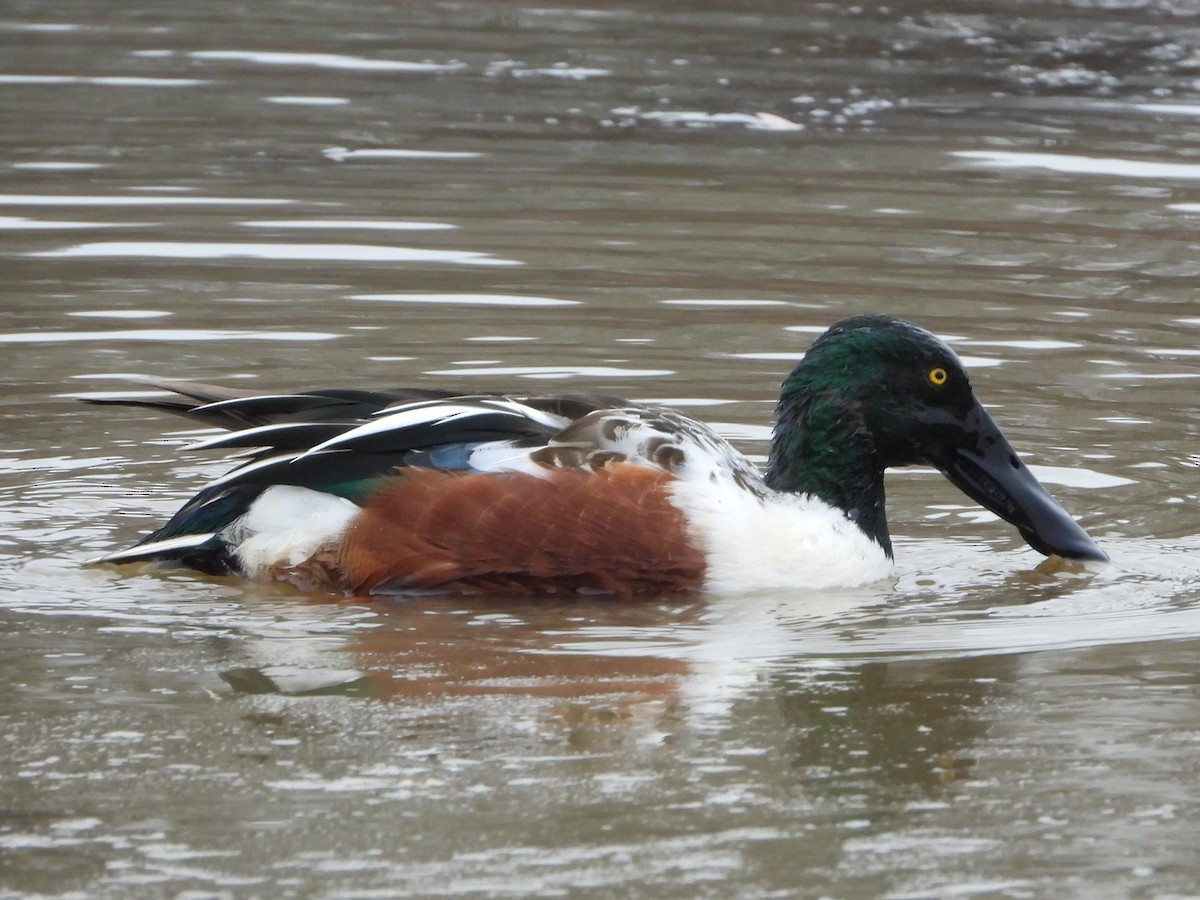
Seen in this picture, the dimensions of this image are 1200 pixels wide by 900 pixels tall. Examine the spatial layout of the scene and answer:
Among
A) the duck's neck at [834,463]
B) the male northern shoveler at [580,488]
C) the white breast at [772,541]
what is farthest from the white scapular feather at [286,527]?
the duck's neck at [834,463]

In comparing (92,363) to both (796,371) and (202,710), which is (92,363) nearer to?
(796,371)

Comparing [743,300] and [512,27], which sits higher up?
[512,27]

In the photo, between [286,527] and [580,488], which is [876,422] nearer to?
[580,488]

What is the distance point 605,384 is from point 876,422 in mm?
2104

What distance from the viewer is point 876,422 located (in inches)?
247

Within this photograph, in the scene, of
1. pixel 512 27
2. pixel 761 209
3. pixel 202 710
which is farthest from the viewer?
pixel 512 27

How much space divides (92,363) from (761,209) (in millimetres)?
3971

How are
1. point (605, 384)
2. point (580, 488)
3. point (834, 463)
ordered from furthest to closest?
point (605, 384), point (834, 463), point (580, 488)

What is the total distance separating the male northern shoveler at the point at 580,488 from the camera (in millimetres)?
5832

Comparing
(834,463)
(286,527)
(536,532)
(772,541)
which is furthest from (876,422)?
(286,527)

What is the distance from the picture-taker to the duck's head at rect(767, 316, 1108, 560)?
621 centimetres

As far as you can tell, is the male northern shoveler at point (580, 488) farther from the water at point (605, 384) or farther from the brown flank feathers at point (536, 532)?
the water at point (605, 384)

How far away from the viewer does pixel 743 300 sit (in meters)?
9.54

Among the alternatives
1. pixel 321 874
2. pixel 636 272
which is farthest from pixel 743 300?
pixel 321 874
